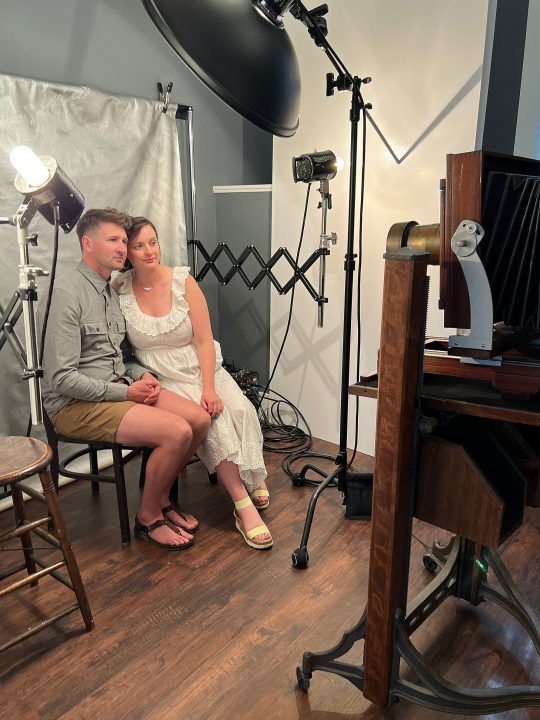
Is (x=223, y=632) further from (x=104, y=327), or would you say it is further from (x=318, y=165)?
(x=318, y=165)

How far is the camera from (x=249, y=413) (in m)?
2.12

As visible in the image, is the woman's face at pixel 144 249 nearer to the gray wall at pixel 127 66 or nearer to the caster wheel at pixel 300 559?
the gray wall at pixel 127 66

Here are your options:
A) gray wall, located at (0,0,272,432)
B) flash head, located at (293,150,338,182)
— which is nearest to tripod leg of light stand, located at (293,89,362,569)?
flash head, located at (293,150,338,182)

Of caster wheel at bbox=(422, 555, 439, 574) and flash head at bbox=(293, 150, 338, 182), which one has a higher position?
flash head at bbox=(293, 150, 338, 182)

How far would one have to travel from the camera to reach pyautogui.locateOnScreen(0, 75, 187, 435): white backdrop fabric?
211 cm

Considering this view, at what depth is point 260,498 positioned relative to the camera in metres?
2.20

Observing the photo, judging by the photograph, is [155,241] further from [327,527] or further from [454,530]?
[454,530]

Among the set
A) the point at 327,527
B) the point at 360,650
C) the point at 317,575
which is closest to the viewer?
the point at 360,650

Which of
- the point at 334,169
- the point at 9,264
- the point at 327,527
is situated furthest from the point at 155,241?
the point at 327,527

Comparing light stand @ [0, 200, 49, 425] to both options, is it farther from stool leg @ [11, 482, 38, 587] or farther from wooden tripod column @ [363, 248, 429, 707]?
wooden tripod column @ [363, 248, 429, 707]

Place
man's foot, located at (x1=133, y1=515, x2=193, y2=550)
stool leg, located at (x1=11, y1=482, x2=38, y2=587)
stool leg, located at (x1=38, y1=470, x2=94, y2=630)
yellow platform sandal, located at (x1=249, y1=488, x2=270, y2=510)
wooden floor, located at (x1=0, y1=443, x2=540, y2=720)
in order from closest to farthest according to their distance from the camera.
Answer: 1. wooden floor, located at (x1=0, y1=443, x2=540, y2=720)
2. stool leg, located at (x1=38, y1=470, x2=94, y2=630)
3. stool leg, located at (x1=11, y1=482, x2=38, y2=587)
4. man's foot, located at (x1=133, y1=515, x2=193, y2=550)
5. yellow platform sandal, located at (x1=249, y1=488, x2=270, y2=510)

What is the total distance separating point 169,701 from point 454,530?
808 mm

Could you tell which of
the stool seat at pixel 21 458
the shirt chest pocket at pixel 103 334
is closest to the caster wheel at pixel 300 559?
the stool seat at pixel 21 458

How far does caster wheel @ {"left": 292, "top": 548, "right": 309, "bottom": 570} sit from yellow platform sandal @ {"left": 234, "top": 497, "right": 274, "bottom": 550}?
14 cm
